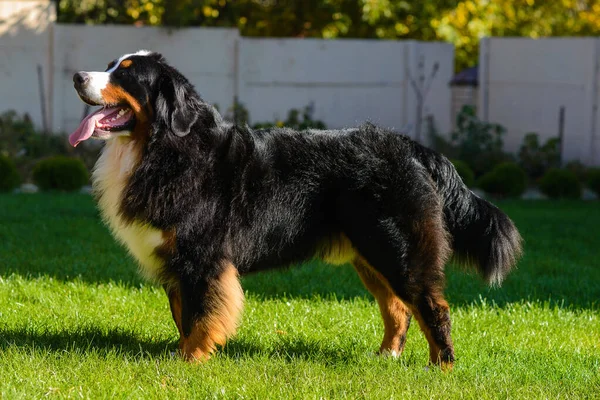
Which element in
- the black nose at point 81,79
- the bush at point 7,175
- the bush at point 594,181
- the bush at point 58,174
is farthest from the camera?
the bush at point 594,181

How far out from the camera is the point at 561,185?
12867 millimetres

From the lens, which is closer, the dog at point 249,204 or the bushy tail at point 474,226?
the dog at point 249,204

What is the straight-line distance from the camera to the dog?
4406 mm

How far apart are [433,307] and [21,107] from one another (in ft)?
38.8

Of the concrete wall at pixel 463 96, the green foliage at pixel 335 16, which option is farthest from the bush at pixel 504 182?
the green foliage at pixel 335 16

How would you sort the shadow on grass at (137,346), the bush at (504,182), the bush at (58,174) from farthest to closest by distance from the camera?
the bush at (504,182), the bush at (58,174), the shadow on grass at (137,346)

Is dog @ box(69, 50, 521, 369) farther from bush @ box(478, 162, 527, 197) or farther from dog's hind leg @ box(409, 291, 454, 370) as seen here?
bush @ box(478, 162, 527, 197)

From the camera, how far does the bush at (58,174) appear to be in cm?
1195

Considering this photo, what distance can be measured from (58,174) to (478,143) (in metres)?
6.63

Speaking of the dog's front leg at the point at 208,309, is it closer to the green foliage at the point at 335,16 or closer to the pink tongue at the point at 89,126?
the pink tongue at the point at 89,126

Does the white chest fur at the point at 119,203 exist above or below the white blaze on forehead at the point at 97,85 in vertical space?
below

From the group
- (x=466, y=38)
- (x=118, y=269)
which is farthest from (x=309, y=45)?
(x=118, y=269)

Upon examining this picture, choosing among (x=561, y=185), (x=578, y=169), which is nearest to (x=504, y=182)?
(x=561, y=185)

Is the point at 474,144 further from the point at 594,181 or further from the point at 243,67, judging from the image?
the point at 243,67
